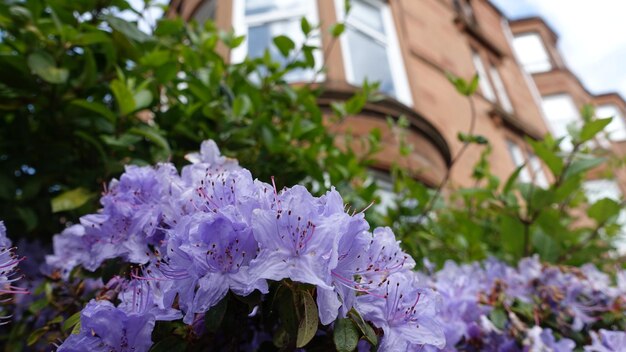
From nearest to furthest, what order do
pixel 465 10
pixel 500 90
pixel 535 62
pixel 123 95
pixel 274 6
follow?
pixel 123 95
pixel 274 6
pixel 500 90
pixel 465 10
pixel 535 62

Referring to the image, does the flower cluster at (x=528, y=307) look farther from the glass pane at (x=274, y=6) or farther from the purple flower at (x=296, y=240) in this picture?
the glass pane at (x=274, y=6)

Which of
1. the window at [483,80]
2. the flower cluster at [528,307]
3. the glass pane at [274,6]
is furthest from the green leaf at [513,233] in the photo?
the window at [483,80]

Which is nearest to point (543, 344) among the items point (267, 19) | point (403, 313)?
point (403, 313)

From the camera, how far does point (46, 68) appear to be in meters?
1.04

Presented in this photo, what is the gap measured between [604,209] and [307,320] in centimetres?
129

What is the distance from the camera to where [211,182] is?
2.14 ft

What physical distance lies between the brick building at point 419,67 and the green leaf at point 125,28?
1.82 metres

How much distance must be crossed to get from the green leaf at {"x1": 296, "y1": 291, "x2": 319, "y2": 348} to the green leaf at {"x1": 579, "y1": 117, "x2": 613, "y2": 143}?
1.09 metres

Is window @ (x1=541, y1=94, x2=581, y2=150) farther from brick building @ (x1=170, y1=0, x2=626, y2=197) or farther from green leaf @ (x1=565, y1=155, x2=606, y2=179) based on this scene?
green leaf @ (x1=565, y1=155, x2=606, y2=179)

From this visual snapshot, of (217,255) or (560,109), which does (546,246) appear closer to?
(217,255)

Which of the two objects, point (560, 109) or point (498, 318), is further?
point (560, 109)

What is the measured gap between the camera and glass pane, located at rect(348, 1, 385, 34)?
17.3 ft

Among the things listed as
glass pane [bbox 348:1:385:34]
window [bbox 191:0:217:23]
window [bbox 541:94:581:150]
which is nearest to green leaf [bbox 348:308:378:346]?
glass pane [bbox 348:1:385:34]

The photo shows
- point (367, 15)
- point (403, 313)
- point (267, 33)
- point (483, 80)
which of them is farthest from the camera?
point (483, 80)
